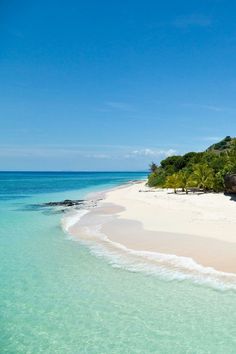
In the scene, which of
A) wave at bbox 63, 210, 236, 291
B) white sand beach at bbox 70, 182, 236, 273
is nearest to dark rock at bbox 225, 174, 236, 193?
white sand beach at bbox 70, 182, 236, 273

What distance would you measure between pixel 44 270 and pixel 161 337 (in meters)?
7.08

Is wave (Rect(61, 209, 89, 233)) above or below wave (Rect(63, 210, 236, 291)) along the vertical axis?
above

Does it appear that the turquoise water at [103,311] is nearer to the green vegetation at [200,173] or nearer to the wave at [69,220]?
the wave at [69,220]

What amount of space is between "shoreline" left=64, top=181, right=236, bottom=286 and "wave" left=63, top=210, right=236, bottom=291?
0.19 meters

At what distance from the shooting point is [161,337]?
9.27 m

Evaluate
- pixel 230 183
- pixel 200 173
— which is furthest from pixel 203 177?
pixel 230 183

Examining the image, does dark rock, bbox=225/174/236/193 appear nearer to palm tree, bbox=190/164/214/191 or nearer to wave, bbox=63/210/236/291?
palm tree, bbox=190/164/214/191

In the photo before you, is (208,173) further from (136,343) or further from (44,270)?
(136,343)

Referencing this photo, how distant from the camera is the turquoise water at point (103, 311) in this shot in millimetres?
9016

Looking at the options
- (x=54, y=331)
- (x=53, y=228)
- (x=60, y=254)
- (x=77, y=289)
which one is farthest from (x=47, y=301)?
(x=53, y=228)

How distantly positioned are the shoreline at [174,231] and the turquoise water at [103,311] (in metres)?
2.77

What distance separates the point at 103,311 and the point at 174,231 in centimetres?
1091

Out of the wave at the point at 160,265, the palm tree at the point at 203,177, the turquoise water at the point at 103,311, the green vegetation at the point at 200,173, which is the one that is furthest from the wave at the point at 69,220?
the palm tree at the point at 203,177

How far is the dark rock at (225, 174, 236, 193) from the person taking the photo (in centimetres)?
3550
